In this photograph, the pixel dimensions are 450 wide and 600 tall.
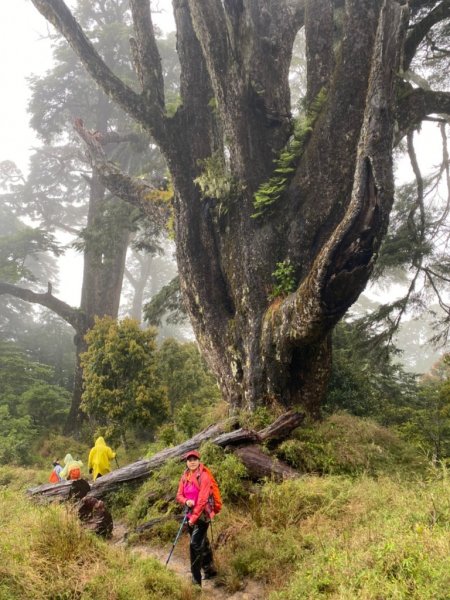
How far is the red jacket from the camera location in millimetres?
4488

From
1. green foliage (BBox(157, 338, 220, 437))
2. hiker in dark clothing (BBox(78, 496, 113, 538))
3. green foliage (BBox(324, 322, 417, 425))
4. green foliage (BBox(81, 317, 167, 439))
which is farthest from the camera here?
green foliage (BBox(157, 338, 220, 437))

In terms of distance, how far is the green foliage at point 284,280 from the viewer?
7277 millimetres

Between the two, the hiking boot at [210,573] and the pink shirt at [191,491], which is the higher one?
the pink shirt at [191,491]

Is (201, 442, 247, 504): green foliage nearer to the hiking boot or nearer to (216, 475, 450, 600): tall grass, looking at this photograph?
(216, 475, 450, 600): tall grass

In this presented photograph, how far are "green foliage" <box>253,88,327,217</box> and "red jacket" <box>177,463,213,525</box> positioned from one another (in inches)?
187

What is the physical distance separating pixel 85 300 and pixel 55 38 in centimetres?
1161

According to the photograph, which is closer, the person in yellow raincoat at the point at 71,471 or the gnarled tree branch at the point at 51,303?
the person in yellow raincoat at the point at 71,471

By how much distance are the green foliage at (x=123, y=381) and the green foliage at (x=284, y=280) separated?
207 inches

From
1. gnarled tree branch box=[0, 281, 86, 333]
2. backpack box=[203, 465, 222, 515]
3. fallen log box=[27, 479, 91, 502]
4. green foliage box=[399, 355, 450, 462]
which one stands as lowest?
fallen log box=[27, 479, 91, 502]

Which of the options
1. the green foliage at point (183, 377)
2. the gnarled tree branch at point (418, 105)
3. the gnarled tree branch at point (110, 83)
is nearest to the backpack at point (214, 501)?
the gnarled tree branch at point (110, 83)

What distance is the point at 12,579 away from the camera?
3.12 metres

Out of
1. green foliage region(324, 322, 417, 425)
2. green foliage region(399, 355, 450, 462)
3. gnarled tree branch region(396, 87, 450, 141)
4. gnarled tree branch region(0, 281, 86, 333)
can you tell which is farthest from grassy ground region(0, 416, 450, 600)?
gnarled tree branch region(0, 281, 86, 333)

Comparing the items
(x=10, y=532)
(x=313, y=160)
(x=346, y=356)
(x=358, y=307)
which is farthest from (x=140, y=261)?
(x=10, y=532)

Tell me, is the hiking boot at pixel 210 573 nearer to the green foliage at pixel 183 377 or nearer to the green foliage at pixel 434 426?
the green foliage at pixel 434 426
